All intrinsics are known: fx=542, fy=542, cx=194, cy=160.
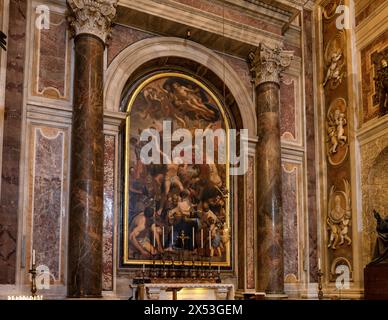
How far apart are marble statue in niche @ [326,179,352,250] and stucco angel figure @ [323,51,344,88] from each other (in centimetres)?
225

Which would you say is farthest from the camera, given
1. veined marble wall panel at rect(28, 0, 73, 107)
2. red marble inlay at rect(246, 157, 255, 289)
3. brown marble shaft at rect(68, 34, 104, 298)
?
red marble inlay at rect(246, 157, 255, 289)

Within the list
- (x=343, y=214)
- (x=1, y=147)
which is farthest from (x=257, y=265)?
(x=1, y=147)

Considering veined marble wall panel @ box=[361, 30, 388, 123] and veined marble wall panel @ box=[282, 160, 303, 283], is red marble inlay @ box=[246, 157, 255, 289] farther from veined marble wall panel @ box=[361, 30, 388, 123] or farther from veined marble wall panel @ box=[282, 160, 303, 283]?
veined marble wall panel @ box=[361, 30, 388, 123]

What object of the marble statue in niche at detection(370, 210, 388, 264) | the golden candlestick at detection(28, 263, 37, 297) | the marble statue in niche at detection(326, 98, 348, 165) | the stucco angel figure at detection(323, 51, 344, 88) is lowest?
the golden candlestick at detection(28, 263, 37, 297)

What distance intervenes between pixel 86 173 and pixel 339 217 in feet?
18.1

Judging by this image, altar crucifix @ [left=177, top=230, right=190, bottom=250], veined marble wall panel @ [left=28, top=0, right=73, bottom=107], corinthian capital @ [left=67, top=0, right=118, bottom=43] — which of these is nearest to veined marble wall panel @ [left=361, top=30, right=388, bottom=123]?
altar crucifix @ [left=177, top=230, right=190, bottom=250]

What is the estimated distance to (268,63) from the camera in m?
11.4

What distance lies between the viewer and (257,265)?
10.8 m

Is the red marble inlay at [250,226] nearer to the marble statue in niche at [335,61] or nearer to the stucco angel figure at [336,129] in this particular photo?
the stucco angel figure at [336,129]

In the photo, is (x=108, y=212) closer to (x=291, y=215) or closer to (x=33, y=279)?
(x=33, y=279)

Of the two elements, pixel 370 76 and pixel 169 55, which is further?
pixel 370 76

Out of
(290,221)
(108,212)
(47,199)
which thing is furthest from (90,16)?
(290,221)

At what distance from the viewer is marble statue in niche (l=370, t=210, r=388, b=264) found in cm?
985

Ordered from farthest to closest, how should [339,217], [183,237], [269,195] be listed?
1. [339,217]
2. [269,195]
3. [183,237]
